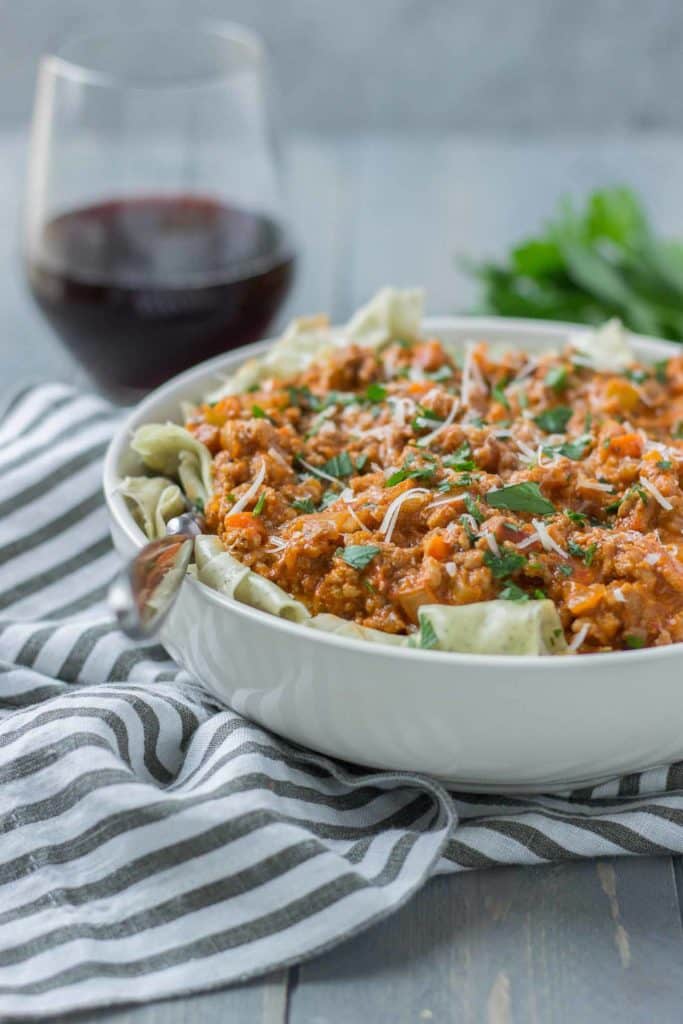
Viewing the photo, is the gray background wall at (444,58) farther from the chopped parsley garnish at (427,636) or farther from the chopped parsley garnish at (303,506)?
the chopped parsley garnish at (427,636)

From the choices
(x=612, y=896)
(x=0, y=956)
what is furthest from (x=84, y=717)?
(x=612, y=896)

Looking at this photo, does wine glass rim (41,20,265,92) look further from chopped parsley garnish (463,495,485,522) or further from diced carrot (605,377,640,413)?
chopped parsley garnish (463,495,485,522)

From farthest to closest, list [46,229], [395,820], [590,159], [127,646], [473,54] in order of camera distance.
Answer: [473,54], [590,159], [46,229], [127,646], [395,820]

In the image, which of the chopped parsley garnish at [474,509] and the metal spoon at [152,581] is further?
the chopped parsley garnish at [474,509]

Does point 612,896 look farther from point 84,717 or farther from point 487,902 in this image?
point 84,717

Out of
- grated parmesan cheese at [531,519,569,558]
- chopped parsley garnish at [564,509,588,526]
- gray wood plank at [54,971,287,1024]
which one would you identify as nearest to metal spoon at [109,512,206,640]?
gray wood plank at [54,971,287,1024]

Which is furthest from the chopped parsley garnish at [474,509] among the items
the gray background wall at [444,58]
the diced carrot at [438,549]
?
the gray background wall at [444,58]

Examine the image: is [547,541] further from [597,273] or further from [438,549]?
[597,273]
